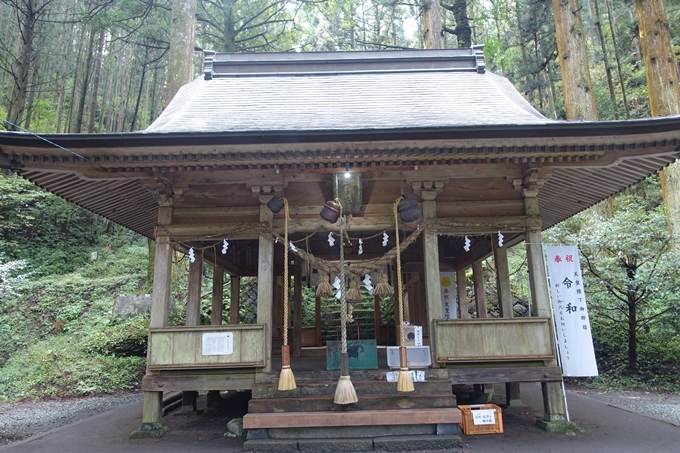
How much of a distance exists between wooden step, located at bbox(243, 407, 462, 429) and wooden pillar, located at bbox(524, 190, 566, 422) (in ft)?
5.06

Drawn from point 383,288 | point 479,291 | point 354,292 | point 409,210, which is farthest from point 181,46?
point 479,291

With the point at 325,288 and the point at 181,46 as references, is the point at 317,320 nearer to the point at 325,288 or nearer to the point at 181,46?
the point at 325,288

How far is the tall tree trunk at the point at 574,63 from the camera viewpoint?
38.8 ft

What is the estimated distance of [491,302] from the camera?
43.4ft

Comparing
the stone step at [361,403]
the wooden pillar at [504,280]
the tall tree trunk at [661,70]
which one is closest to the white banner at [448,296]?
the wooden pillar at [504,280]

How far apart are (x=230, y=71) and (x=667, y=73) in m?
11.5

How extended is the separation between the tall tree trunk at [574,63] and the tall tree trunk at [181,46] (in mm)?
10913

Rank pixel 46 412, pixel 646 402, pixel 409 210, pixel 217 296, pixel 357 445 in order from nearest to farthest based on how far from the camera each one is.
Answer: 1. pixel 357 445
2. pixel 409 210
3. pixel 646 402
4. pixel 46 412
5. pixel 217 296

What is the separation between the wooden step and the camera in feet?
16.4

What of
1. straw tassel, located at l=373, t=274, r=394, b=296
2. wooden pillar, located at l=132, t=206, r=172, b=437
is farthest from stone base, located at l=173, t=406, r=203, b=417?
straw tassel, located at l=373, t=274, r=394, b=296

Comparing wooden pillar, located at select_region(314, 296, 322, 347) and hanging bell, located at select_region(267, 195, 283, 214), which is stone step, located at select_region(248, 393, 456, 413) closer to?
hanging bell, located at select_region(267, 195, 283, 214)

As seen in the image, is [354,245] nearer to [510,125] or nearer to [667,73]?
[510,125]

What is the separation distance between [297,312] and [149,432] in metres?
4.51

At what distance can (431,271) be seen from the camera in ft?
19.0
